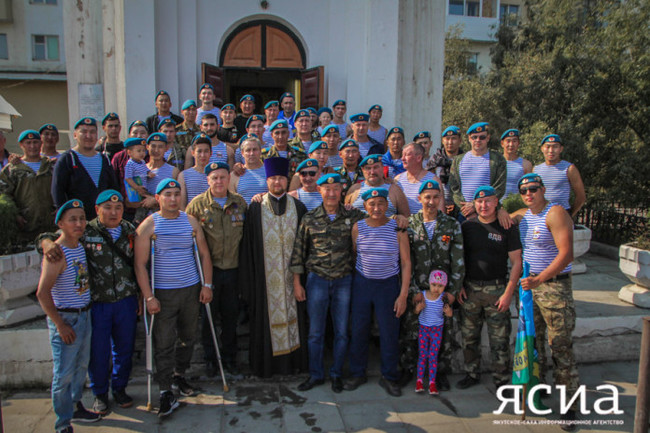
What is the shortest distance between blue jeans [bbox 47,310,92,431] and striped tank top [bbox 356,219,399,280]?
2469 mm

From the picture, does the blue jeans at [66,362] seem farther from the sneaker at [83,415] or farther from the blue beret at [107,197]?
the blue beret at [107,197]

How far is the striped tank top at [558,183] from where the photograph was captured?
5.79m

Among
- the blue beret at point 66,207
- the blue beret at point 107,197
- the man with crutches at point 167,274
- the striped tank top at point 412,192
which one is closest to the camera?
the blue beret at point 66,207

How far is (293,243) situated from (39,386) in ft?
9.57

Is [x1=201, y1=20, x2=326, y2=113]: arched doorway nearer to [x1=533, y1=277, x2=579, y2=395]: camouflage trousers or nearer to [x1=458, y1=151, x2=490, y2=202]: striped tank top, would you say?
[x1=458, y1=151, x2=490, y2=202]: striped tank top

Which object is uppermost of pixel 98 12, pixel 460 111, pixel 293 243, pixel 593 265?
pixel 98 12

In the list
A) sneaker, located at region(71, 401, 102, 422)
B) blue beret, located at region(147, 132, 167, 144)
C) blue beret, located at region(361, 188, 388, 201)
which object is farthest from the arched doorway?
sneaker, located at region(71, 401, 102, 422)

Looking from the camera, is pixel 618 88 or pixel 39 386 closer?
pixel 39 386

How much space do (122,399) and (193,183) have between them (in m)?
2.24

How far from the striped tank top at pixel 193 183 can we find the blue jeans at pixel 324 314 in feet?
5.24

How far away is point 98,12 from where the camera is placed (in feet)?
30.4

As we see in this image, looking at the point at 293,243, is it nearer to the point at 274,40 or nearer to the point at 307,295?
the point at 307,295

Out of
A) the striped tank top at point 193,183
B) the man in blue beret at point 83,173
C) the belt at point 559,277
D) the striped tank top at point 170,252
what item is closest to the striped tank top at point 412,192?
the belt at point 559,277

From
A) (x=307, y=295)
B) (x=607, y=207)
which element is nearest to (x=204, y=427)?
(x=307, y=295)
